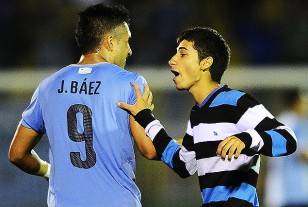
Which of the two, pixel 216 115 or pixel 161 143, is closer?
pixel 216 115

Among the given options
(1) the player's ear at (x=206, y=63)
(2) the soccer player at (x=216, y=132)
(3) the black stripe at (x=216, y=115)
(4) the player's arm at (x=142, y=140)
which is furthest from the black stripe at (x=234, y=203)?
(1) the player's ear at (x=206, y=63)

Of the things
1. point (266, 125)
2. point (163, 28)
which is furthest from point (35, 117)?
point (163, 28)

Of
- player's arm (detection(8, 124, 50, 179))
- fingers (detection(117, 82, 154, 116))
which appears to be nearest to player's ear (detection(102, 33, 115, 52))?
fingers (detection(117, 82, 154, 116))

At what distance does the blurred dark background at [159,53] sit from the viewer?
9.42 meters

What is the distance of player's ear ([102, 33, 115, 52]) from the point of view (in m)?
5.18

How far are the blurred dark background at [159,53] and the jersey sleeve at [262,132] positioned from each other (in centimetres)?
461

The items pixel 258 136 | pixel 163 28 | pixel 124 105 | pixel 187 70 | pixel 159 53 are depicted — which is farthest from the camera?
pixel 163 28

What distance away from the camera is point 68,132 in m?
4.93

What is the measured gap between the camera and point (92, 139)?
4.87 metres

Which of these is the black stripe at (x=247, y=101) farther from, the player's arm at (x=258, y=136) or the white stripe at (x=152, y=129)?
the white stripe at (x=152, y=129)

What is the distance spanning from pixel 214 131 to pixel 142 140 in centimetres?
46

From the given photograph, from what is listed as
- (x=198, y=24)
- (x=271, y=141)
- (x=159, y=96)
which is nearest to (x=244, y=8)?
(x=198, y=24)

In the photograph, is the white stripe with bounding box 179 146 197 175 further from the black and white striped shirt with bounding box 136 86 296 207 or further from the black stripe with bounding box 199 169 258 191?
the black stripe with bounding box 199 169 258 191

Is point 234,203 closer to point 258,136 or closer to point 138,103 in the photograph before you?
point 258,136
